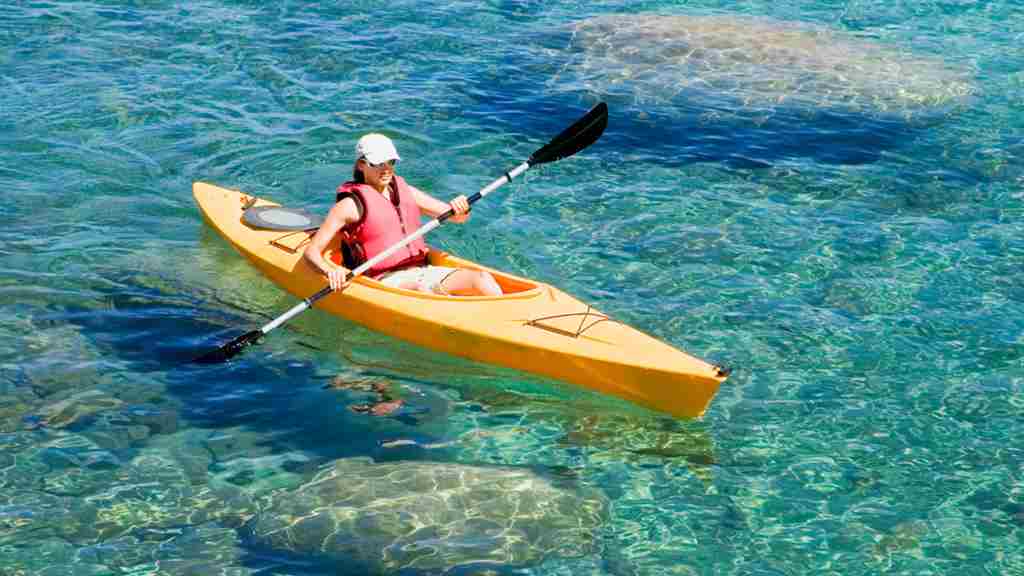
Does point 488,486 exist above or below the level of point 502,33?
below

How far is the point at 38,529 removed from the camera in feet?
19.0

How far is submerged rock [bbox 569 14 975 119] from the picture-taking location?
11922 millimetres

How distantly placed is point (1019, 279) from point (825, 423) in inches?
99.2

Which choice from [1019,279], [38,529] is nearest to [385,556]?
[38,529]

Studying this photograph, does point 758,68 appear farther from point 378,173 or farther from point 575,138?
point 378,173

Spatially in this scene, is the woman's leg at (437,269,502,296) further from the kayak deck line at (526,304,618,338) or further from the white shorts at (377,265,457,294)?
the kayak deck line at (526,304,618,338)

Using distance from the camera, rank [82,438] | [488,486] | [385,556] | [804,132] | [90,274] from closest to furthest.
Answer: [385,556] → [488,486] → [82,438] → [90,274] → [804,132]

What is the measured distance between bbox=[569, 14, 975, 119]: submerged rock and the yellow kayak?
5.02 meters

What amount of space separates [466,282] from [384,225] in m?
0.59

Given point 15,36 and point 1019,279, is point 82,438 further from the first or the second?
point 15,36

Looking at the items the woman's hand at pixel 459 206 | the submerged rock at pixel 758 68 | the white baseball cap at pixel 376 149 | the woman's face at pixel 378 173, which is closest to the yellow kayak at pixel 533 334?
the woman's hand at pixel 459 206

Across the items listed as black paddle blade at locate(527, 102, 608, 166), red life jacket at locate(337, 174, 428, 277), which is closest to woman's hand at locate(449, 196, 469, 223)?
red life jacket at locate(337, 174, 428, 277)

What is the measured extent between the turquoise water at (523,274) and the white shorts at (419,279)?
37 centimetres

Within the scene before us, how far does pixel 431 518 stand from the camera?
5820 millimetres
